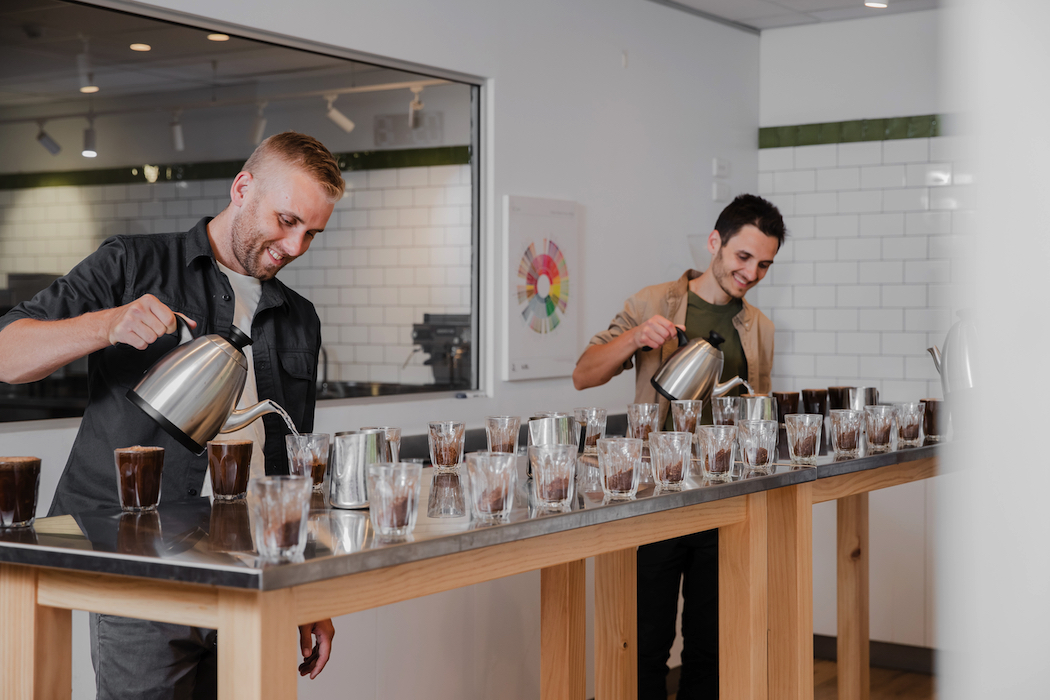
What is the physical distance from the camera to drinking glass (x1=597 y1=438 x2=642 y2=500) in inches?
66.0

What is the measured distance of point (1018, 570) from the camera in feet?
1.88

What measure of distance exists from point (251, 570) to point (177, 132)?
2.18 metres

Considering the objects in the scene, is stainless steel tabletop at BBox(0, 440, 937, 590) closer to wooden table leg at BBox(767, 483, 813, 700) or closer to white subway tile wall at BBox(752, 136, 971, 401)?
wooden table leg at BBox(767, 483, 813, 700)

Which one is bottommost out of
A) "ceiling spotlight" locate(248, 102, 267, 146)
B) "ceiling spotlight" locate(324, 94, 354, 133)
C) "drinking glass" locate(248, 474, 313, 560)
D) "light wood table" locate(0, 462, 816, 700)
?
"light wood table" locate(0, 462, 816, 700)

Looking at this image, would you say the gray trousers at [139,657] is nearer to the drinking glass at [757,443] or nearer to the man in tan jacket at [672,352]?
the drinking glass at [757,443]

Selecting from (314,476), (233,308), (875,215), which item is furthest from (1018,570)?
(875,215)

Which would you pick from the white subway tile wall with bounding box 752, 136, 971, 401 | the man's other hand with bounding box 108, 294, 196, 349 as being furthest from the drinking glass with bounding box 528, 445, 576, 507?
the white subway tile wall with bounding box 752, 136, 971, 401

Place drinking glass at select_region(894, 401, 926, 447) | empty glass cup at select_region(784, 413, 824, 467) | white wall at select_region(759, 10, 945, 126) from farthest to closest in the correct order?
white wall at select_region(759, 10, 945, 126), drinking glass at select_region(894, 401, 926, 447), empty glass cup at select_region(784, 413, 824, 467)

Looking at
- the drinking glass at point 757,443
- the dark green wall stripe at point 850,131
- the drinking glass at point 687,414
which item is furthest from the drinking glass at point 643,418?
the dark green wall stripe at point 850,131

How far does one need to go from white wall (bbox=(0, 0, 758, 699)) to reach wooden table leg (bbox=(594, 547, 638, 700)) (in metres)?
0.64

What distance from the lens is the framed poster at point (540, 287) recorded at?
380 cm

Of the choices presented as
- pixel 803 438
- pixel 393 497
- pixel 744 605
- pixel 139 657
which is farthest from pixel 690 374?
pixel 139 657

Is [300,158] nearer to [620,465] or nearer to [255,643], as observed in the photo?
[620,465]

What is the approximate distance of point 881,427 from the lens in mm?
2381
